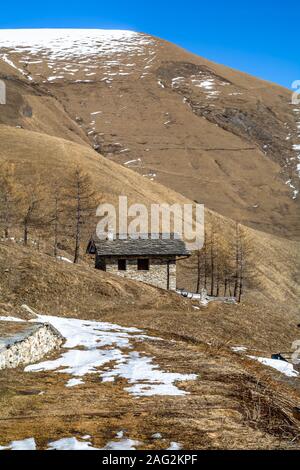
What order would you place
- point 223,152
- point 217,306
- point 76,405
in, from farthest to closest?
1. point 223,152
2. point 217,306
3. point 76,405

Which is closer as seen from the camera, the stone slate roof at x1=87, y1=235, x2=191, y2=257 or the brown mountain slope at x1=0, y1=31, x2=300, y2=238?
the stone slate roof at x1=87, y1=235, x2=191, y2=257

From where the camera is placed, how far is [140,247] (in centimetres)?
4422

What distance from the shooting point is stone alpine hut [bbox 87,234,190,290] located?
4369 cm

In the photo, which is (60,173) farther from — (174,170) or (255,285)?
(174,170)

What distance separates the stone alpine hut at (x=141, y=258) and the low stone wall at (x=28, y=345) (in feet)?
90.9

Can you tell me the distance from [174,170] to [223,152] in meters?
27.1

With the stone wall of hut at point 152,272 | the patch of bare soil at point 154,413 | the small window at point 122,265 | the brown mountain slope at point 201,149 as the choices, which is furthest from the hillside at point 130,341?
the brown mountain slope at point 201,149

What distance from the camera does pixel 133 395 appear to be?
9797mm

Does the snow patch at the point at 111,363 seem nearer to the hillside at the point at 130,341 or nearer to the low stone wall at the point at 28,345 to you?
the hillside at the point at 130,341

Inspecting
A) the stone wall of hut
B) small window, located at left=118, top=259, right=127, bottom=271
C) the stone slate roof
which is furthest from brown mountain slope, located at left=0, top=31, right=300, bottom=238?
small window, located at left=118, top=259, right=127, bottom=271

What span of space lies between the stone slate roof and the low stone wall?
90.6 ft

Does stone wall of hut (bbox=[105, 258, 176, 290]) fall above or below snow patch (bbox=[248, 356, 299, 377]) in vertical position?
below

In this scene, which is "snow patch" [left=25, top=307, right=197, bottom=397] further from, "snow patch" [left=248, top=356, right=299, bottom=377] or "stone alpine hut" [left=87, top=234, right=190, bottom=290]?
"stone alpine hut" [left=87, top=234, right=190, bottom=290]

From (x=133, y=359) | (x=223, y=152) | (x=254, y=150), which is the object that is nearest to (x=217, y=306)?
(x=133, y=359)
